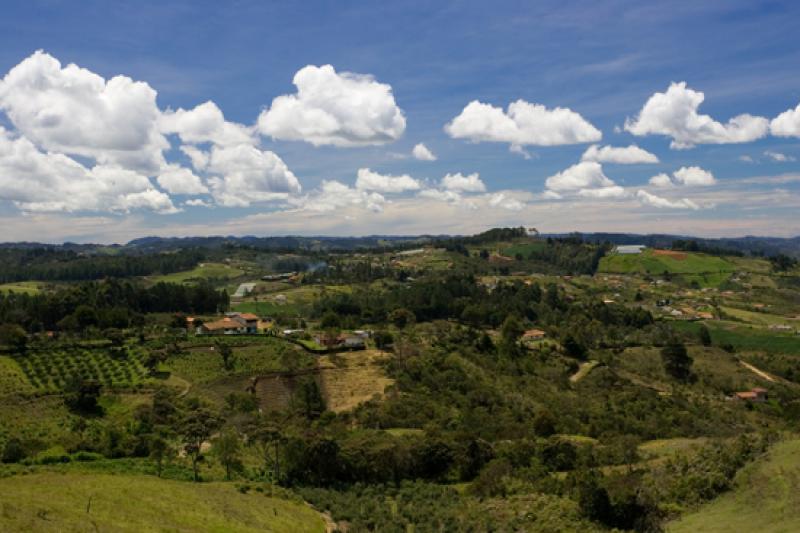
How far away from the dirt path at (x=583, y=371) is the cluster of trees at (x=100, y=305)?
62617 millimetres

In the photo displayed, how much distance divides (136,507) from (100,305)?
77315 millimetres

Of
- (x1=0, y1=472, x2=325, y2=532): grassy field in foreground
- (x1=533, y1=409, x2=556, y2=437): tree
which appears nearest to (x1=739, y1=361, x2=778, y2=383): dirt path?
(x1=533, y1=409, x2=556, y2=437): tree

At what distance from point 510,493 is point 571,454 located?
9.14 meters

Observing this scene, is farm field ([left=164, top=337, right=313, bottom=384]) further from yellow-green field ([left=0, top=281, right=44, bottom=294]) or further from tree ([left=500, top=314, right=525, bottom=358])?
yellow-green field ([left=0, top=281, right=44, bottom=294])

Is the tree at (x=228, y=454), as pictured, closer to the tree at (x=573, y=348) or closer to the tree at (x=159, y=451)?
the tree at (x=159, y=451)

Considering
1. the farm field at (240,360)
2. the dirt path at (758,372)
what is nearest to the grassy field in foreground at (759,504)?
the farm field at (240,360)

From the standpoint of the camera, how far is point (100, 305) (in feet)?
310

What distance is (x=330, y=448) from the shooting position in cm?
3969

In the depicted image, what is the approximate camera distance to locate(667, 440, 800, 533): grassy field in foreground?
2588cm

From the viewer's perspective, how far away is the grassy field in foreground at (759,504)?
25.9m

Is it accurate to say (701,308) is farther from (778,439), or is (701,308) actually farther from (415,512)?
(415,512)

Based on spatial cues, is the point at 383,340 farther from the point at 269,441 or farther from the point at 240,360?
the point at 269,441

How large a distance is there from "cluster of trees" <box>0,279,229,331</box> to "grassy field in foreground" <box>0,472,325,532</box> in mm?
50033

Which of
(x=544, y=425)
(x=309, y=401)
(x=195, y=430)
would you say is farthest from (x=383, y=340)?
(x=195, y=430)
